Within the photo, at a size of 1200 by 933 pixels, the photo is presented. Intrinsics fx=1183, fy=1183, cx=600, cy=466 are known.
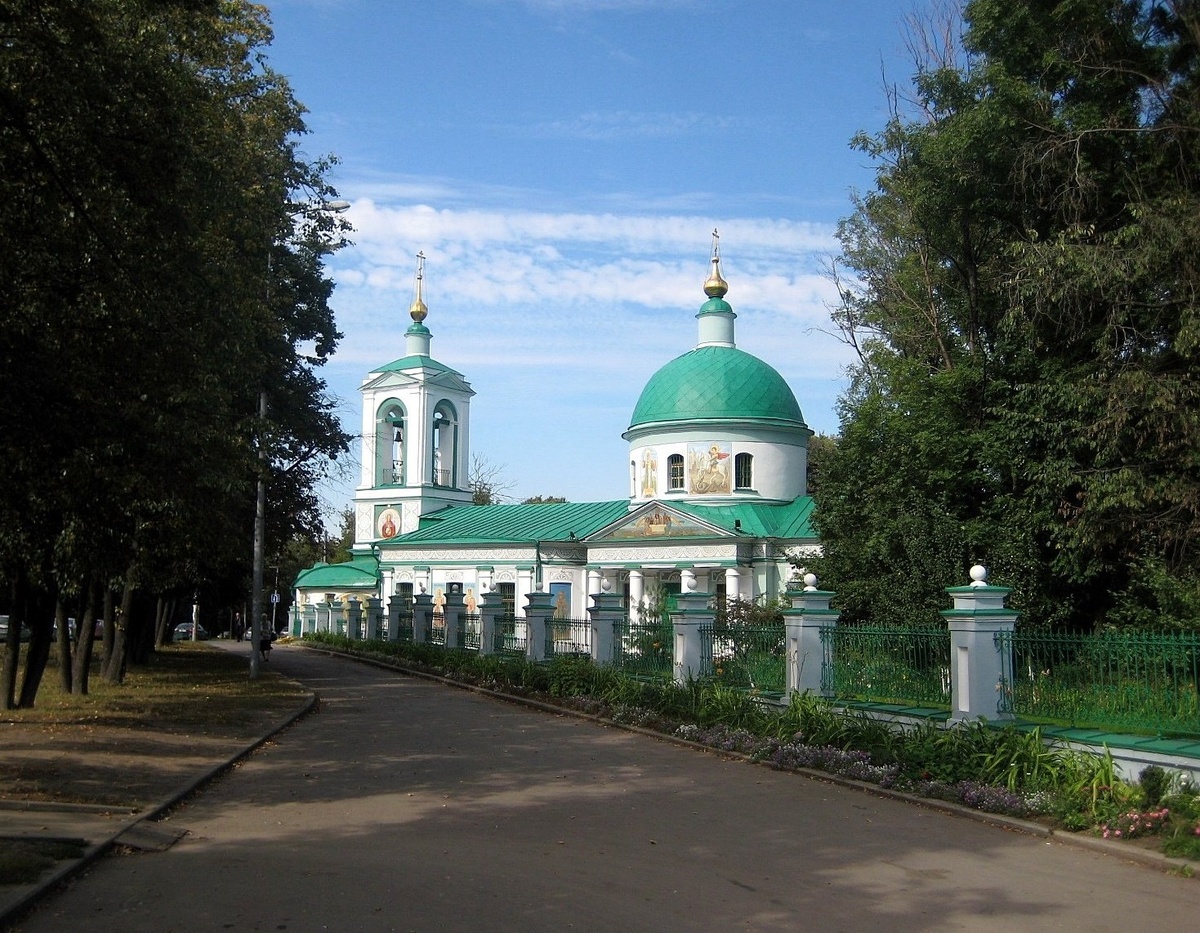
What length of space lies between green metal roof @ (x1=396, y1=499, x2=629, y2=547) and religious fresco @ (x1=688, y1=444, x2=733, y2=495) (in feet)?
14.4

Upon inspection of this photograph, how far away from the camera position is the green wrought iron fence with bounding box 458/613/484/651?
28.9m

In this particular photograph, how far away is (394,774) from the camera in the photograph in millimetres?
12086

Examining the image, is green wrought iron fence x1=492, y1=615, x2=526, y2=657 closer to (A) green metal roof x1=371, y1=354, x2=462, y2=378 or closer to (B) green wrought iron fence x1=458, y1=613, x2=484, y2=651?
(B) green wrought iron fence x1=458, y1=613, x2=484, y2=651

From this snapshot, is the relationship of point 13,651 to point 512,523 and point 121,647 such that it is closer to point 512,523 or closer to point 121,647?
point 121,647

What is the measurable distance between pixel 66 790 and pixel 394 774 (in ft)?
10.5

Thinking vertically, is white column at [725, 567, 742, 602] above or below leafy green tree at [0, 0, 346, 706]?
below

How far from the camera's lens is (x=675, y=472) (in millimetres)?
43438

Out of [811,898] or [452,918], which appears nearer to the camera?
[452,918]

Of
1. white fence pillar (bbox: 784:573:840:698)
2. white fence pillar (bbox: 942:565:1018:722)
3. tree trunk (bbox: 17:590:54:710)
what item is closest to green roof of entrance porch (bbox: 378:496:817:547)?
white fence pillar (bbox: 784:573:840:698)

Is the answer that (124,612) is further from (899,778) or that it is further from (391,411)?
(391,411)

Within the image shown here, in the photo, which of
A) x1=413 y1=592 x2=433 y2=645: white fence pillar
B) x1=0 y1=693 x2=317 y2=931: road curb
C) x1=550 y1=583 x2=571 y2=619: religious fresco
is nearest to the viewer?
x1=0 y1=693 x2=317 y2=931: road curb

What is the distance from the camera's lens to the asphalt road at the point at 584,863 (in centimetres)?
664

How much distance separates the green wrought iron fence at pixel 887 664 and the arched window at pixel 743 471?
2785 centimetres

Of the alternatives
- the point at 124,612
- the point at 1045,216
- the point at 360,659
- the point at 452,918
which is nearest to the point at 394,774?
the point at 452,918
